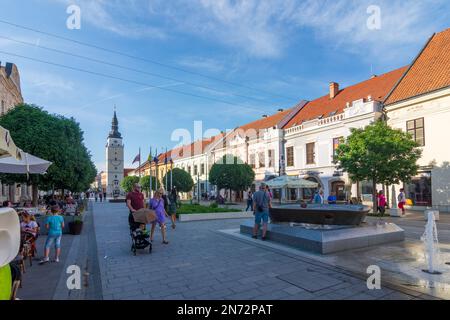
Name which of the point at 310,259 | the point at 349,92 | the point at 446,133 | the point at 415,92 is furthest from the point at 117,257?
the point at 349,92

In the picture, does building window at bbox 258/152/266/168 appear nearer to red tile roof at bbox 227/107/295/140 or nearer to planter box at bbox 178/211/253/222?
red tile roof at bbox 227/107/295/140

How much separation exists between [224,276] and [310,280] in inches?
66.7

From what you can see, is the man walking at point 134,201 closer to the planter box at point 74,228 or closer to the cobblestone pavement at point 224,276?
the cobblestone pavement at point 224,276

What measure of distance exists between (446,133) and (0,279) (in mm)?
24469

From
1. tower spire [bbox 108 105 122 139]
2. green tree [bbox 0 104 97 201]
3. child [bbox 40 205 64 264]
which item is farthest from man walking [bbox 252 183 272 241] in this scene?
tower spire [bbox 108 105 122 139]

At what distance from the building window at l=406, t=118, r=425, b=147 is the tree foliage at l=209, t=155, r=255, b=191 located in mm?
16418

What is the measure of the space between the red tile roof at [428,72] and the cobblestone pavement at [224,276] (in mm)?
20307

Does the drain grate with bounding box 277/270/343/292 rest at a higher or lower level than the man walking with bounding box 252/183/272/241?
lower

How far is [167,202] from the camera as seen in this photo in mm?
13500

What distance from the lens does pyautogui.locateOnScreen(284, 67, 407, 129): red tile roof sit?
87.3 feet

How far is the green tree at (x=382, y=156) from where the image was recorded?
1672 centimetres

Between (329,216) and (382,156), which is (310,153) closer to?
(382,156)

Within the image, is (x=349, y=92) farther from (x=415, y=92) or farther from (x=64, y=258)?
(x=64, y=258)

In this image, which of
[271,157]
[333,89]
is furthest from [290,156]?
[333,89]
